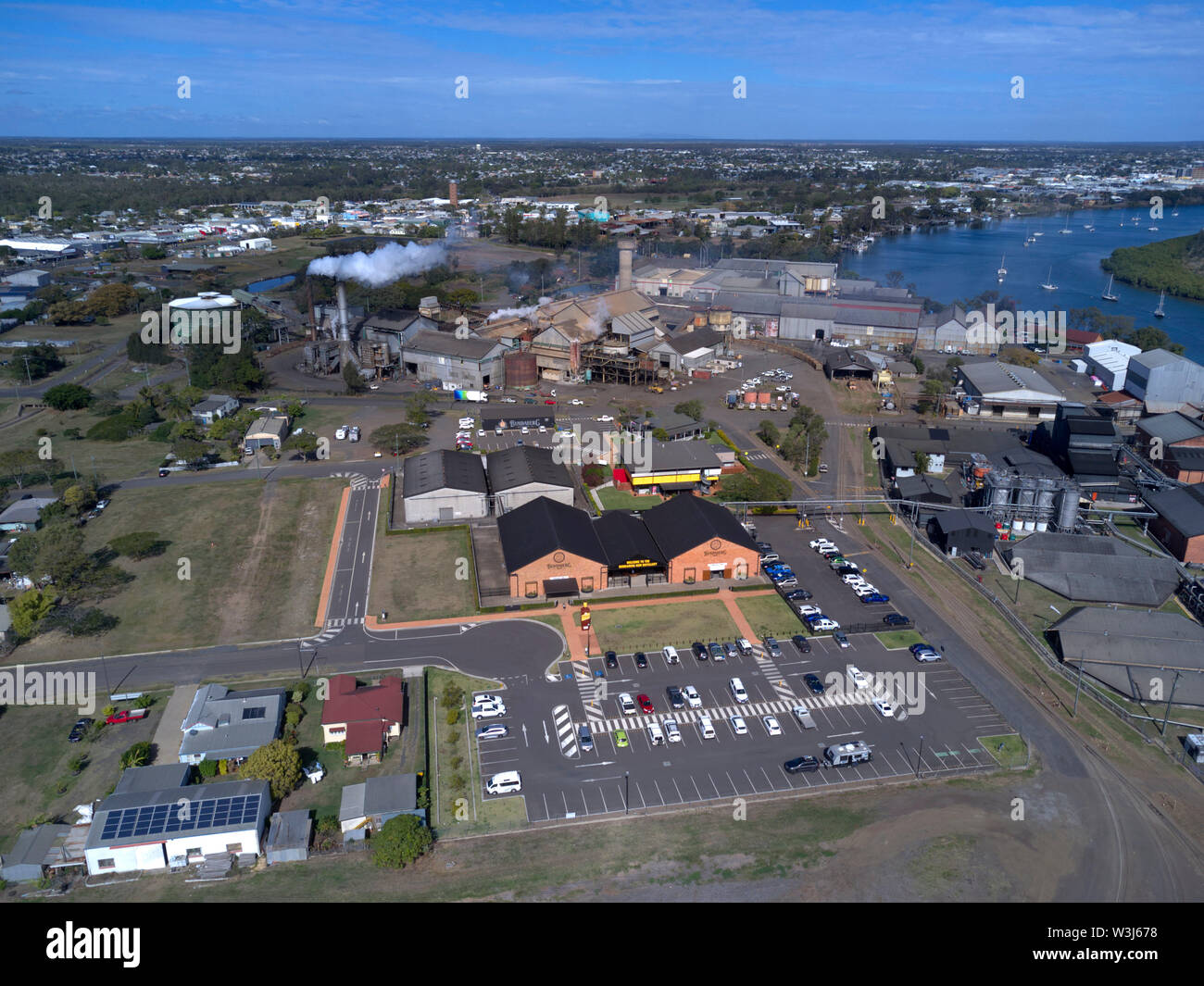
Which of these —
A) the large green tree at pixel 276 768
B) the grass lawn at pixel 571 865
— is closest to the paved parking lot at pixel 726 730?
the grass lawn at pixel 571 865

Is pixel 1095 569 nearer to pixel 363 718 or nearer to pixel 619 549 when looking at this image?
pixel 619 549

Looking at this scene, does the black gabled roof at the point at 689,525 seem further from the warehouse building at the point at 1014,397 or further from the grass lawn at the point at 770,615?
the warehouse building at the point at 1014,397

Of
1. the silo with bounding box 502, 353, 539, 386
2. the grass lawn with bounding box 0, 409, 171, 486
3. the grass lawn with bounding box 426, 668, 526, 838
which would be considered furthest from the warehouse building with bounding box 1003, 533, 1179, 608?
the grass lawn with bounding box 0, 409, 171, 486

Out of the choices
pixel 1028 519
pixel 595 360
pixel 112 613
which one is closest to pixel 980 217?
pixel 595 360

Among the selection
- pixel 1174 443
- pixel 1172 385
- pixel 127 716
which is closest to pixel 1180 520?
pixel 1174 443

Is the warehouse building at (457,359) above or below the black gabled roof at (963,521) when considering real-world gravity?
above

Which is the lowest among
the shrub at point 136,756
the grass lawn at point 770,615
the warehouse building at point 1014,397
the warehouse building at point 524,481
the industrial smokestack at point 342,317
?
the shrub at point 136,756

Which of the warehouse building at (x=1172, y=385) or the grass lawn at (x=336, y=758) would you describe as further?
the warehouse building at (x=1172, y=385)
